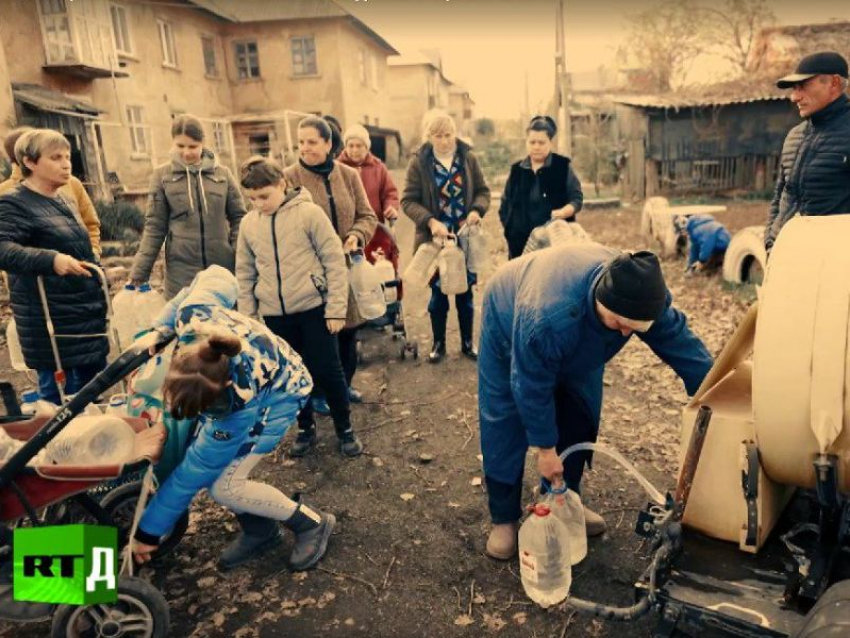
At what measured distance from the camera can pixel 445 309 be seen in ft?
20.4

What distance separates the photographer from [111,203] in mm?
14594

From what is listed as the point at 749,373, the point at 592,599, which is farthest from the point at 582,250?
the point at 592,599

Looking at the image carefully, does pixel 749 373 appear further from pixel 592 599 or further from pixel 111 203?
pixel 111 203

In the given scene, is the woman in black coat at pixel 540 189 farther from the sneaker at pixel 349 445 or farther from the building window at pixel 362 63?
the building window at pixel 362 63

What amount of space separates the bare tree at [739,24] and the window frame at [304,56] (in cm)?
1856

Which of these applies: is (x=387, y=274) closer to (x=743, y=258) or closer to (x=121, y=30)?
(x=743, y=258)

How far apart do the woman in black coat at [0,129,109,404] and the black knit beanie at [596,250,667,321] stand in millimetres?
3255

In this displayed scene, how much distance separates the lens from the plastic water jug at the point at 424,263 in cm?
593

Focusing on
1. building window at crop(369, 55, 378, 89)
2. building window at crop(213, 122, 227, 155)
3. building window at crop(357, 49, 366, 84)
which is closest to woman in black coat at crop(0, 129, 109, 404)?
building window at crop(213, 122, 227, 155)

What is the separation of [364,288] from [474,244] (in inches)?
53.5

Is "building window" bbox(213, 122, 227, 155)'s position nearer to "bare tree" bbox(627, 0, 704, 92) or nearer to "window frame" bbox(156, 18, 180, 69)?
"window frame" bbox(156, 18, 180, 69)

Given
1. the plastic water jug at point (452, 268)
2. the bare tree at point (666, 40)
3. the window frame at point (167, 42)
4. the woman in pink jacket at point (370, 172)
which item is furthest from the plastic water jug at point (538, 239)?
the bare tree at point (666, 40)

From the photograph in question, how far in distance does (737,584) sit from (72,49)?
19697 mm

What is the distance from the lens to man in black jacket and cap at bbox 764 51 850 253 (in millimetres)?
4246
